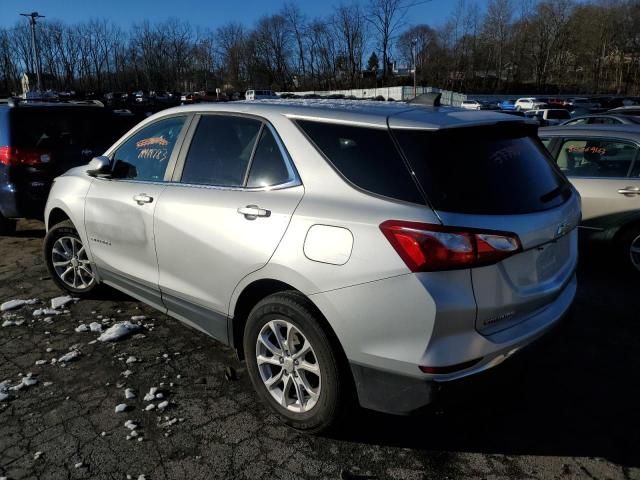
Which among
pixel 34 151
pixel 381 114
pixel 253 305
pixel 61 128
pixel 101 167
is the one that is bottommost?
pixel 253 305

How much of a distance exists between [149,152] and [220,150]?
2.77ft

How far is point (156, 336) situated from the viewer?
4.05 meters

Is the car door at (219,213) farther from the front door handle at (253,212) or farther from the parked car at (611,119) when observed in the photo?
the parked car at (611,119)

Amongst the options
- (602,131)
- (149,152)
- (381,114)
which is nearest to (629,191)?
(602,131)

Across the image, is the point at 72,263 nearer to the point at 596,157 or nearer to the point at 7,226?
the point at 7,226

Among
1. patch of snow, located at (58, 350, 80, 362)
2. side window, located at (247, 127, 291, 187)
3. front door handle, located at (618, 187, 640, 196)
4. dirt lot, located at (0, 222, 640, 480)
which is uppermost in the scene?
side window, located at (247, 127, 291, 187)

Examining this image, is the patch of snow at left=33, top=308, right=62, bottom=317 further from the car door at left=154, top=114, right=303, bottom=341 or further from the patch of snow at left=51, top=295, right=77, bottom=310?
the car door at left=154, top=114, right=303, bottom=341

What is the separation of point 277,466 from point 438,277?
126 cm

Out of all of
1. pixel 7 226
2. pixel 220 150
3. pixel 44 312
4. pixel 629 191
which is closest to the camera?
pixel 220 150

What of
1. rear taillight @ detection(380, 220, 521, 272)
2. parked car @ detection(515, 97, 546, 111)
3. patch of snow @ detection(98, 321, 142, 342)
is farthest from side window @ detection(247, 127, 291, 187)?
parked car @ detection(515, 97, 546, 111)

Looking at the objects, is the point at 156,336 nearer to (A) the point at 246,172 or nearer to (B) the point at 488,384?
(A) the point at 246,172

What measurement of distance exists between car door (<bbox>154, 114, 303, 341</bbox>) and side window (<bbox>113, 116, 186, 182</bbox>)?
0.76ft

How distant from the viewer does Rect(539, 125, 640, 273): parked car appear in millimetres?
5250

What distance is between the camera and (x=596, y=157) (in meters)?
5.61
